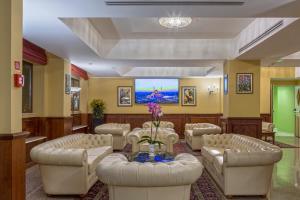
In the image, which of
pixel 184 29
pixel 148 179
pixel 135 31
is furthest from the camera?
pixel 135 31

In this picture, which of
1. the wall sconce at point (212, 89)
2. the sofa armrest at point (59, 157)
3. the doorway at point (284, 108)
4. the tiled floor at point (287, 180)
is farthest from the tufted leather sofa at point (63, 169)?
the doorway at point (284, 108)

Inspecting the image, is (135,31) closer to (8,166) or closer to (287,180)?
(287,180)

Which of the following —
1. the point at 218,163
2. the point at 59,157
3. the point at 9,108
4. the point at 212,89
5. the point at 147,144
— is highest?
the point at 212,89

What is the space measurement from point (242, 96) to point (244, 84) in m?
0.33

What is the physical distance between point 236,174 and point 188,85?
991 cm

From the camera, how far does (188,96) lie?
47.7 ft

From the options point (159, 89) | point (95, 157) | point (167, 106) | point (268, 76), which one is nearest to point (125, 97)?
point (159, 89)

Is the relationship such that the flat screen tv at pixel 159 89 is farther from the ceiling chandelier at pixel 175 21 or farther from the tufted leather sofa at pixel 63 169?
the tufted leather sofa at pixel 63 169

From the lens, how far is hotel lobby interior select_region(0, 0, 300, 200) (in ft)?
11.7

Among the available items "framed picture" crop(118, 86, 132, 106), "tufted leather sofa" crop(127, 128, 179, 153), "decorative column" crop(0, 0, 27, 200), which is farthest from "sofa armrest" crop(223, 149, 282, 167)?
"framed picture" crop(118, 86, 132, 106)

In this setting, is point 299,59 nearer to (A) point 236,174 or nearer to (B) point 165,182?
(A) point 236,174

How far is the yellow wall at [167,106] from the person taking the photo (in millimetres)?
14516

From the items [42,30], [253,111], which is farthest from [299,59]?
[42,30]

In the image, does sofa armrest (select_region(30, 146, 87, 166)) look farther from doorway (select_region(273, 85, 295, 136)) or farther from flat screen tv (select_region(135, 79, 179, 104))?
doorway (select_region(273, 85, 295, 136))
